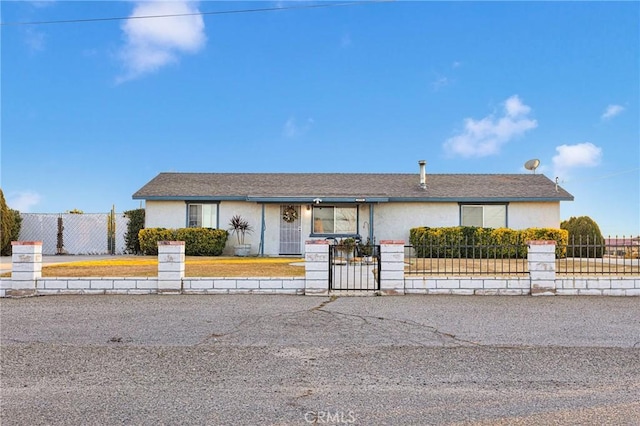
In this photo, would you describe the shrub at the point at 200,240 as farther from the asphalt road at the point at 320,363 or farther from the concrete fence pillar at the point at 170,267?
the asphalt road at the point at 320,363

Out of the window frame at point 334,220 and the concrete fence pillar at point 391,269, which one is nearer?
the concrete fence pillar at point 391,269

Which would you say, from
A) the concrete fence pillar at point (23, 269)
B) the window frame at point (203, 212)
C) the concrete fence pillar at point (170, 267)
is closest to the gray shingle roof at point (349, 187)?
the window frame at point (203, 212)

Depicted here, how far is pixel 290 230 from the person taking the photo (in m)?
20.2

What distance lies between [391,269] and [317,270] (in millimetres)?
1456

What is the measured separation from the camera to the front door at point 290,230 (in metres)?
20.2

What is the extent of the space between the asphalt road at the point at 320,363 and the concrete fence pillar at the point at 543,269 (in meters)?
1.00

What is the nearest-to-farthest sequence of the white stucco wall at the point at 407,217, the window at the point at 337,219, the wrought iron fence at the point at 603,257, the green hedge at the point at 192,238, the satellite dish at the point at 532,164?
the wrought iron fence at the point at 603,257 < the green hedge at the point at 192,238 < the white stucco wall at the point at 407,217 < the window at the point at 337,219 < the satellite dish at the point at 532,164

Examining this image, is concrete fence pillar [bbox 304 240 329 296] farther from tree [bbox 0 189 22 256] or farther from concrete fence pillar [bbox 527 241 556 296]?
tree [bbox 0 189 22 256]

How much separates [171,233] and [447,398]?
56.4 ft

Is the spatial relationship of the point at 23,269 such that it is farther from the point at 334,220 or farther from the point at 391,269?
the point at 334,220

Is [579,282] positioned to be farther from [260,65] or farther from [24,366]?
[260,65]

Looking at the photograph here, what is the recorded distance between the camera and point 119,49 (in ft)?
50.6

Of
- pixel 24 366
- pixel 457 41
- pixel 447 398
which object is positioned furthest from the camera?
pixel 457 41

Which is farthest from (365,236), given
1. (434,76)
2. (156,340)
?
(156,340)
